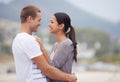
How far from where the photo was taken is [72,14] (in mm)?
5840

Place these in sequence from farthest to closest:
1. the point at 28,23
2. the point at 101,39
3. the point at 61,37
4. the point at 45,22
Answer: the point at 101,39, the point at 45,22, the point at 61,37, the point at 28,23

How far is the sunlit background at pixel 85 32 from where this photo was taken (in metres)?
5.74

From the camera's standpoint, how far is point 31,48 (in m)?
1.63

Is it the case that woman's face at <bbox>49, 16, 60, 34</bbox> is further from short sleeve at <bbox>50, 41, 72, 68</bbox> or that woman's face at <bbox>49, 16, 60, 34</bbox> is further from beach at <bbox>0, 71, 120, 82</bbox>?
beach at <bbox>0, 71, 120, 82</bbox>

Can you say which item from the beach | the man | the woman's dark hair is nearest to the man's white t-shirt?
the man

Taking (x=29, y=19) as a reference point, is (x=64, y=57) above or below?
below

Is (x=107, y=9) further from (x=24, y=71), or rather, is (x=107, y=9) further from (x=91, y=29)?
(x=24, y=71)

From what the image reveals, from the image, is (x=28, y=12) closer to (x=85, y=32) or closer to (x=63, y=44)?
(x=63, y=44)

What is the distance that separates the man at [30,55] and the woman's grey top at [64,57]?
0.06 m

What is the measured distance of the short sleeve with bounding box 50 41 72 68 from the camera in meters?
1.74

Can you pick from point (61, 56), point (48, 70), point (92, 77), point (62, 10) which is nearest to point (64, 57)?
point (61, 56)

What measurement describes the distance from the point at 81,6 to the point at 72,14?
21 centimetres

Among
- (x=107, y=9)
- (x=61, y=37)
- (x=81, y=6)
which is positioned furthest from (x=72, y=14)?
(x=61, y=37)

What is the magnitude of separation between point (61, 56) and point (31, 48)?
7.6 inches
